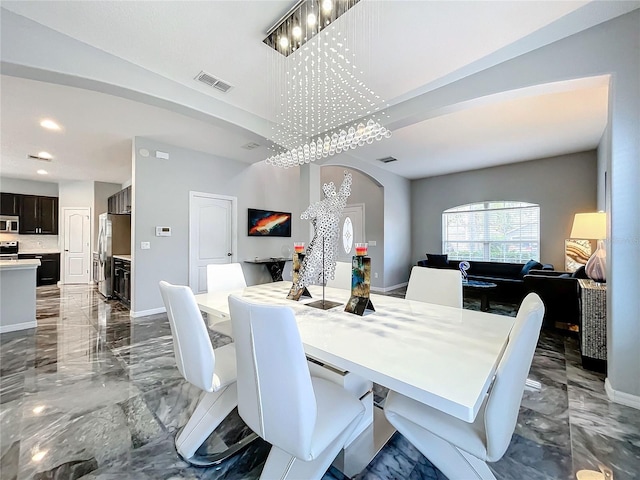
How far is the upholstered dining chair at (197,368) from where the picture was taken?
1346mm

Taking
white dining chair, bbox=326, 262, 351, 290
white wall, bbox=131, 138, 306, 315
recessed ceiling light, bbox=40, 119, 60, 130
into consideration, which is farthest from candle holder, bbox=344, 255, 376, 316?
recessed ceiling light, bbox=40, 119, 60, 130

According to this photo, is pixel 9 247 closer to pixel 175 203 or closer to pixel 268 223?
pixel 175 203

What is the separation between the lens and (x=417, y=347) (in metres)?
1.20

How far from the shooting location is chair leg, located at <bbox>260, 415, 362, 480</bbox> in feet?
3.90

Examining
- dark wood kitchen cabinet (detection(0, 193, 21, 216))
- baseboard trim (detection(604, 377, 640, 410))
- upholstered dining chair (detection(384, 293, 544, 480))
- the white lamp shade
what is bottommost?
baseboard trim (detection(604, 377, 640, 410))

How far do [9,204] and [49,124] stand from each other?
4.75 metres

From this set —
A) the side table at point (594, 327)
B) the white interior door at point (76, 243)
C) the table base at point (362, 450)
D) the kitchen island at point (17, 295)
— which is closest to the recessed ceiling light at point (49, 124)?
the kitchen island at point (17, 295)

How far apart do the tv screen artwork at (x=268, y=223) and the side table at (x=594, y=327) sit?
4.79 metres

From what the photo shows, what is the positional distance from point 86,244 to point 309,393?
8812 mm

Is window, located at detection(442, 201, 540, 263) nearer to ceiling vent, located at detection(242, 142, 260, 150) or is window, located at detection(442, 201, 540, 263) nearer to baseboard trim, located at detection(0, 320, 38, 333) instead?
ceiling vent, located at detection(242, 142, 260, 150)

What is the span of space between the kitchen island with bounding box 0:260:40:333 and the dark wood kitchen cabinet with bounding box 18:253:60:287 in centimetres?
451

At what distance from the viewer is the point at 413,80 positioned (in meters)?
2.73

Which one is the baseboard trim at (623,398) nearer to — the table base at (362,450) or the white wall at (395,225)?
the table base at (362,450)

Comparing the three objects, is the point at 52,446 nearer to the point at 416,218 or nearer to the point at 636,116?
the point at 636,116
